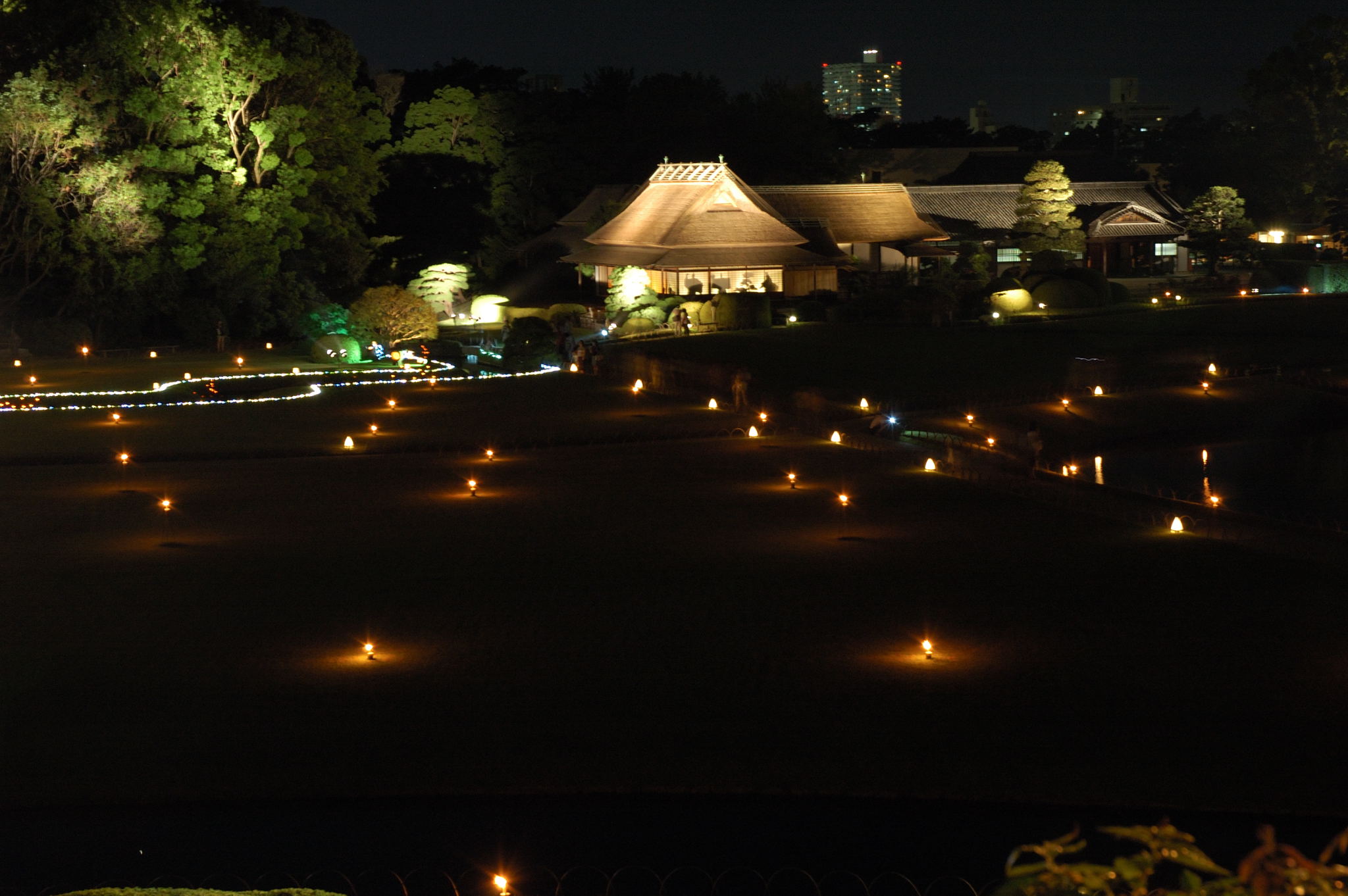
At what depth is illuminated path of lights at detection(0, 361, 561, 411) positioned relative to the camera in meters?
26.4

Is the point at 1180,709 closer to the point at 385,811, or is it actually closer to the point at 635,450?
the point at 385,811

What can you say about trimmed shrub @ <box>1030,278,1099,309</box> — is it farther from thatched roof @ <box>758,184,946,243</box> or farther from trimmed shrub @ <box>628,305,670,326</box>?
trimmed shrub @ <box>628,305,670,326</box>

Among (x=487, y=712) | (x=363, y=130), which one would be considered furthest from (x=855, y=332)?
(x=487, y=712)

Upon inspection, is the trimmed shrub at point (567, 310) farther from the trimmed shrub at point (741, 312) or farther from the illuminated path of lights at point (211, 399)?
the illuminated path of lights at point (211, 399)

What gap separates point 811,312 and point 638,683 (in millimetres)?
31365

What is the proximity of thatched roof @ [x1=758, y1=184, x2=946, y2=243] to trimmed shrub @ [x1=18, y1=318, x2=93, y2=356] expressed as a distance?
24.6m

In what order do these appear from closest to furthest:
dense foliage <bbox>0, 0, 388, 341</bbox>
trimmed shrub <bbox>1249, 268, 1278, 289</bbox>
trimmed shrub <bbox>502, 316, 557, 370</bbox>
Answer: trimmed shrub <bbox>502, 316, 557, 370</bbox>, dense foliage <bbox>0, 0, 388, 341</bbox>, trimmed shrub <bbox>1249, 268, 1278, 289</bbox>

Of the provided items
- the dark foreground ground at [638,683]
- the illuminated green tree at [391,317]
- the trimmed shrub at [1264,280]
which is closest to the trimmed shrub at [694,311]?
the illuminated green tree at [391,317]

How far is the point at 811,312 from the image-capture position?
1587 inches

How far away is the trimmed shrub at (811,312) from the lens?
4028 centimetres

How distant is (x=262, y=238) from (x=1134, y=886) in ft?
128

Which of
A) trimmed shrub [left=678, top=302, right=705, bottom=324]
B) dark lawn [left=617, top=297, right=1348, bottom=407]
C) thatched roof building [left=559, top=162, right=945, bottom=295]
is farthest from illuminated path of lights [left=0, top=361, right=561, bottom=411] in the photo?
thatched roof building [left=559, top=162, right=945, bottom=295]

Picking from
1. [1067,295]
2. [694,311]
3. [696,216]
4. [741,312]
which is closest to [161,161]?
[694,311]

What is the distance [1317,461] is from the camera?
23.4 m
